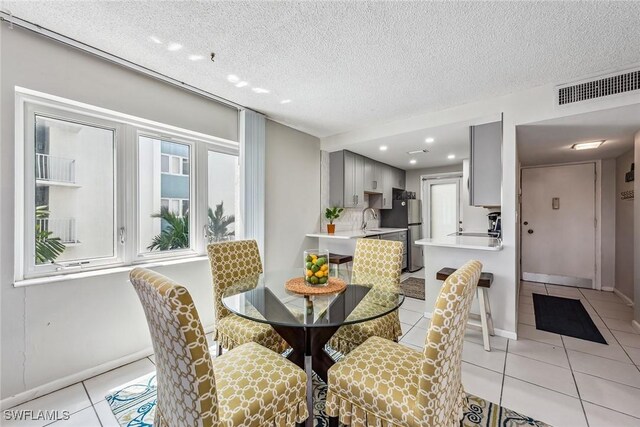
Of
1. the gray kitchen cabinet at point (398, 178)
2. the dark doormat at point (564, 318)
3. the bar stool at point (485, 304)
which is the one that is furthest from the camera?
the gray kitchen cabinet at point (398, 178)

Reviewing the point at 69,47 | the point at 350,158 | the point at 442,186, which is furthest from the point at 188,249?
the point at 442,186

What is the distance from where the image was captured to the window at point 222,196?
301 centimetres

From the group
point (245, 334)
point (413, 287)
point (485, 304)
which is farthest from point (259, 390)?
point (413, 287)

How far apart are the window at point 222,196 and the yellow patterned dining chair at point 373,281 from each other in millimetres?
1612

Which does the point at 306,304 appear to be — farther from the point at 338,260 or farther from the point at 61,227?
the point at 338,260

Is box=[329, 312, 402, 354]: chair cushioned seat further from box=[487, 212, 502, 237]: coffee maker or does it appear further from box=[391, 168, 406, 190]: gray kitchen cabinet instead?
box=[391, 168, 406, 190]: gray kitchen cabinet

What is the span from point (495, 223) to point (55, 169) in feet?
16.0

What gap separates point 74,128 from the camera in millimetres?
2104

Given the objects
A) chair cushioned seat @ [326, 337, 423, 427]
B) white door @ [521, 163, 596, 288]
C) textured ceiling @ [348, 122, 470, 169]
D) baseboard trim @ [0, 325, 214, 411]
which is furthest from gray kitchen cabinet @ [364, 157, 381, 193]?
baseboard trim @ [0, 325, 214, 411]

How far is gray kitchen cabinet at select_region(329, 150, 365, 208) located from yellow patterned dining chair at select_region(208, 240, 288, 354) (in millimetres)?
2169

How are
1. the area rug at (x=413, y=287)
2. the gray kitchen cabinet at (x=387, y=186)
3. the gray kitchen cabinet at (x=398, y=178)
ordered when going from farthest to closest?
the gray kitchen cabinet at (x=398, y=178) < the gray kitchen cabinet at (x=387, y=186) < the area rug at (x=413, y=287)

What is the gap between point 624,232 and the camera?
3.72m

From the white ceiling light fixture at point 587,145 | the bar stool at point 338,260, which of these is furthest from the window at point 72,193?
the white ceiling light fixture at point 587,145

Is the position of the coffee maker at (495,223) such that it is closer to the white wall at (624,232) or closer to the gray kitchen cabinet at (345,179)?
the white wall at (624,232)
